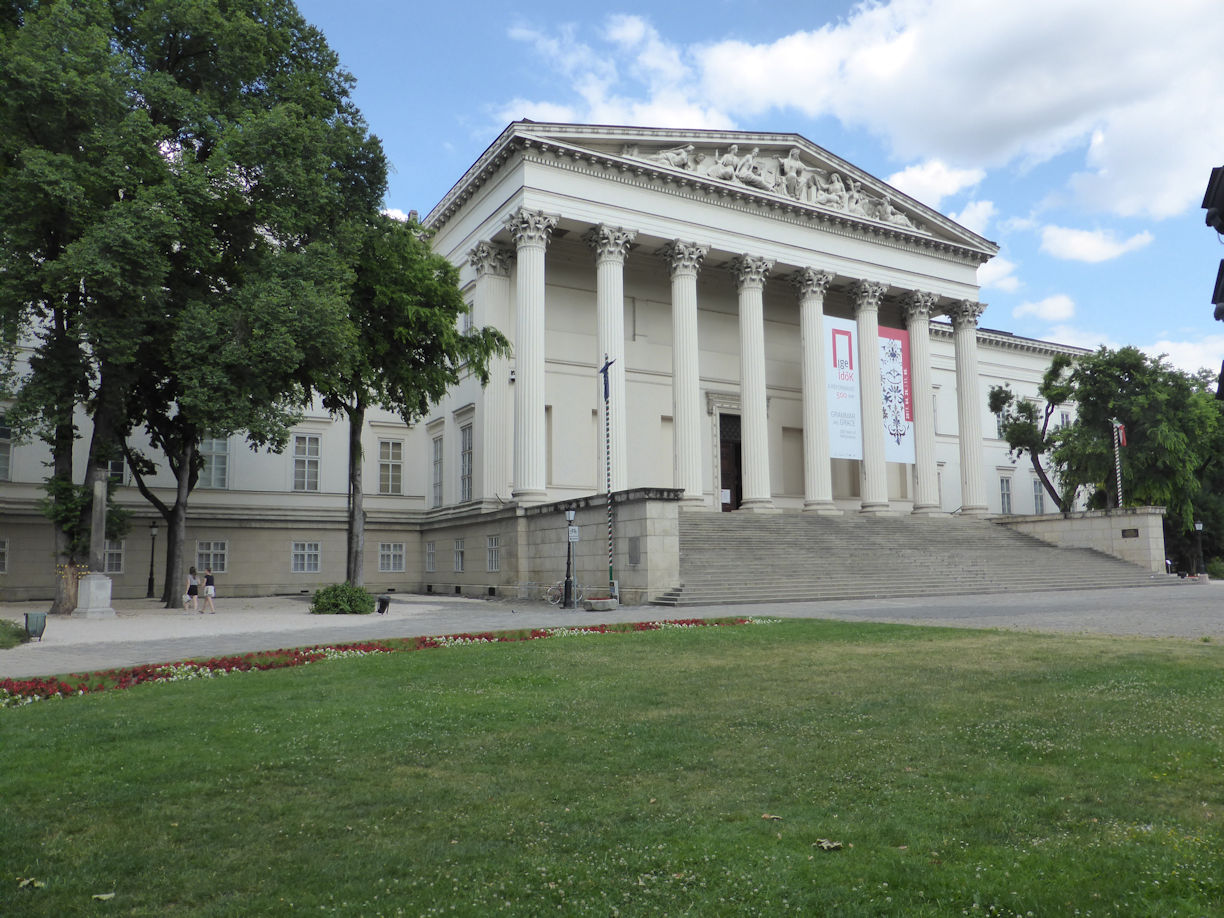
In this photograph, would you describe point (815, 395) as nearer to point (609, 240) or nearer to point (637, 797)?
point (609, 240)

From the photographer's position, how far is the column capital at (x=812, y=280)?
147 ft

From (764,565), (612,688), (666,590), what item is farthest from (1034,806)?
(764,565)

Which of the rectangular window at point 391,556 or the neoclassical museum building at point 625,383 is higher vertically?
the neoclassical museum building at point 625,383

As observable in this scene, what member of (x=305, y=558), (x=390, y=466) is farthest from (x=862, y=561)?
(x=305, y=558)

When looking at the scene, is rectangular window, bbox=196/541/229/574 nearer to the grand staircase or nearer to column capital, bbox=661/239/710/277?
the grand staircase

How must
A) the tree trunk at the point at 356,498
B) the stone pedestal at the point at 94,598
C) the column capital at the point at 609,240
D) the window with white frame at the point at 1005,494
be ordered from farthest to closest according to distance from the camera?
the window with white frame at the point at 1005,494
the column capital at the point at 609,240
the tree trunk at the point at 356,498
the stone pedestal at the point at 94,598

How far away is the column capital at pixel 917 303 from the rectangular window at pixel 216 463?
1366 inches

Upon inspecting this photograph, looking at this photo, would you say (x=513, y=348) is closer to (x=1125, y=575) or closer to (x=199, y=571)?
(x=199, y=571)

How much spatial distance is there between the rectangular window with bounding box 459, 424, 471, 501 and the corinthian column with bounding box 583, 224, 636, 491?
7.63 m

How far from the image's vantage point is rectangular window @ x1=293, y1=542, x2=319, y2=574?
4559 centimetres

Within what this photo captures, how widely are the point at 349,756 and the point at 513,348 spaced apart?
3257cm

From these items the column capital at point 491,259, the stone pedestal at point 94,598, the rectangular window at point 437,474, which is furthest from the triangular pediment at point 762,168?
the stone pedestal at point 94,598

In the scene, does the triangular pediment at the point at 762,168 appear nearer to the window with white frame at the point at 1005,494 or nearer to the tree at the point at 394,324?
the tree at the point at 394,324

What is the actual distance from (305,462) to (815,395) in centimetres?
2520
